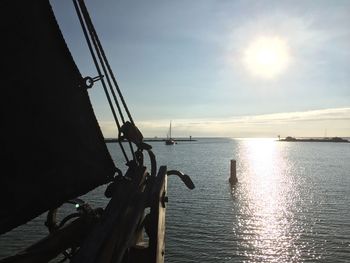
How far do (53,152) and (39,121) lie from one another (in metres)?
0.29

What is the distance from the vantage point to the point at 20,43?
2.93m

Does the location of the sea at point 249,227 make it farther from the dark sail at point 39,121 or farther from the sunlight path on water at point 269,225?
the dark sail at point 39,121

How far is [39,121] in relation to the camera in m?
3.05

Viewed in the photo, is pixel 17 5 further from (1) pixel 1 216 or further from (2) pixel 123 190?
(2) pixel 123 190

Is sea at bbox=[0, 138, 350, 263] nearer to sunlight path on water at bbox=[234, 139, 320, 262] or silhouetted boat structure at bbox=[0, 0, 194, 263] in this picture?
sunlight path on water at bbox=[234, 139, 320, 262]

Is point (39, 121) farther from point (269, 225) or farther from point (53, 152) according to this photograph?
point (269, 225)

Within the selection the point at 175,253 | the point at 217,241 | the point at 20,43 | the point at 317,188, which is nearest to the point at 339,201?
the point at 317,188

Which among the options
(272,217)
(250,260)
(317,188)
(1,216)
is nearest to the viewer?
(1,216)

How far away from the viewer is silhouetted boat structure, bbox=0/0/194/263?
2.74 meters

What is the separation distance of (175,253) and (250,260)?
4136 millimetres

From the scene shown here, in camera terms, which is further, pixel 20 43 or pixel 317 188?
pixel 317 188

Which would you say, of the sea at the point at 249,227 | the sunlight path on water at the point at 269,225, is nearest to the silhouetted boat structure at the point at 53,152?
the sea at the point at 249,227

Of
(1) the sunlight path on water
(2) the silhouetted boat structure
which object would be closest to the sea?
(1) the sunlight path on water

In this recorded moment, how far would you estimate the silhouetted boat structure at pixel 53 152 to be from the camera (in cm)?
274
